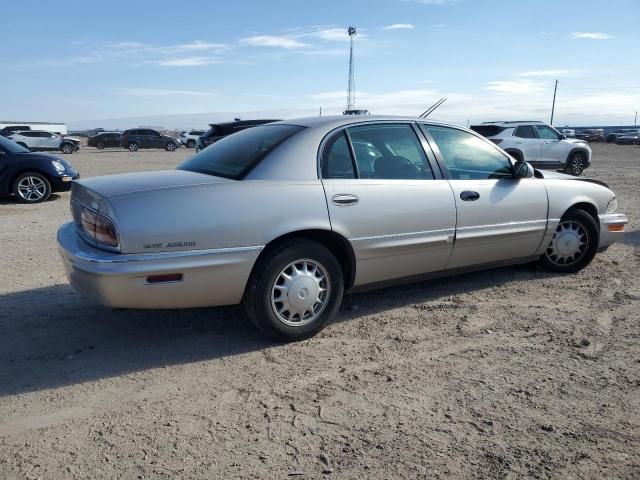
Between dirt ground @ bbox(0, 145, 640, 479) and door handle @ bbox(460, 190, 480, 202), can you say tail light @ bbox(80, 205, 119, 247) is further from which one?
door handle @ bbox(460, 190, 480, 202)

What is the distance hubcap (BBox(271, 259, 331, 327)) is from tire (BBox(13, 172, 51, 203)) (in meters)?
7.97

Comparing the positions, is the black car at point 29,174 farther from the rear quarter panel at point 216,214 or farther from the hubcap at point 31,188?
the rear quarter panel at point 216,214

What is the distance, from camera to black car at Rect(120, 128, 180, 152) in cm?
3662

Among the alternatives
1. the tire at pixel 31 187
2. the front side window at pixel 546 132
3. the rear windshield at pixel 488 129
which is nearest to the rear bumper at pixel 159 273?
the tire at pixel 31 187

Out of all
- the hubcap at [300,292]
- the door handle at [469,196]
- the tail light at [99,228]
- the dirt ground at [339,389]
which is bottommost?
the dirt ground at [339,389]

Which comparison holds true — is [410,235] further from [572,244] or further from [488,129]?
[488,129]

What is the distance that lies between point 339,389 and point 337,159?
63.4 inches

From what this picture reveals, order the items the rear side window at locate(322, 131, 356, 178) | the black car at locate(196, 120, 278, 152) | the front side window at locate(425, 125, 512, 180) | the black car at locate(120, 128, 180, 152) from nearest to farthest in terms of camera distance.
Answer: the rear side window at locate(322, 131, 356, 178) → the front side window at locate(425, 125, 512, 180) → the black car at locate(196, 120, 278, 152) → the black car at locate(120, 128, 180, 152)

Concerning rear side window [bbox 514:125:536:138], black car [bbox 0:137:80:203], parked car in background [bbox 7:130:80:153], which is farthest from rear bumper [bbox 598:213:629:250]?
parked car in background [bbox 7:130:80:153]

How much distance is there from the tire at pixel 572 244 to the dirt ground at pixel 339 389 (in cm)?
50

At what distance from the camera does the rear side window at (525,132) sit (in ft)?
48.3

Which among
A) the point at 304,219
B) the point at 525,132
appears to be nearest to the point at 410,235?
the point at 304,219

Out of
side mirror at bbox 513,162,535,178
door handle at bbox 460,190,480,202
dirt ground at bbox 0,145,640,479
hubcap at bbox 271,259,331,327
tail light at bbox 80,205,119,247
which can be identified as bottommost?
dirt ground at bbox 0,145,640,479

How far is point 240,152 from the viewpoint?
390cm
